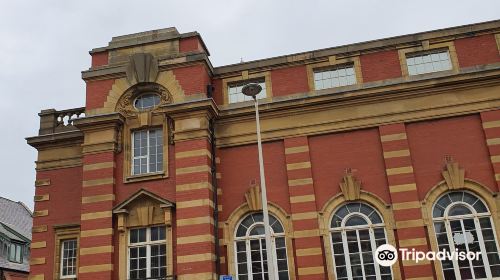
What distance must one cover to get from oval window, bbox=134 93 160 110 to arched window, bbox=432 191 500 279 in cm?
1064

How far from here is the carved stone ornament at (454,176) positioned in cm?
1708

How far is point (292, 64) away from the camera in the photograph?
65.4 feet

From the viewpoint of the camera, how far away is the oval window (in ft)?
64.8

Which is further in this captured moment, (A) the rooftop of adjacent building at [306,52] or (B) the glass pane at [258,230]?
(A) the rooftop of adjacent building at [306,52]

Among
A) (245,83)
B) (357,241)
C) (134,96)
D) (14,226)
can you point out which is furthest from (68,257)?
(14,226)

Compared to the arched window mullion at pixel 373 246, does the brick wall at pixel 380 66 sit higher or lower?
higher

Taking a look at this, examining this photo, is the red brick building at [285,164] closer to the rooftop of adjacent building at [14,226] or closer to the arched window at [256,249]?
the arched window at [256,249]

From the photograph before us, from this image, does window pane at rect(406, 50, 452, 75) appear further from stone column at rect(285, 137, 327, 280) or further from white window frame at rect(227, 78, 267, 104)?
white window frame at rect(227, 78, 267, 104)

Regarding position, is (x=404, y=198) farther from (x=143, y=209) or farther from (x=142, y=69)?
(x=142, y=69)

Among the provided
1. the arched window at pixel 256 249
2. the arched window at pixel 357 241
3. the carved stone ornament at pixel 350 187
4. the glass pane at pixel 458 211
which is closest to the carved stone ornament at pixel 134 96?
the arched window at pixel 256 249

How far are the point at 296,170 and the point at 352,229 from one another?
2.77 meters

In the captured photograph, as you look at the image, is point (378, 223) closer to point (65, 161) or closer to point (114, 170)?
point (114, 170)

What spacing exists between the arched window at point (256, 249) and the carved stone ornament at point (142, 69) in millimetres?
6436

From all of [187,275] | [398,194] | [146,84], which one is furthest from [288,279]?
[146,84]
